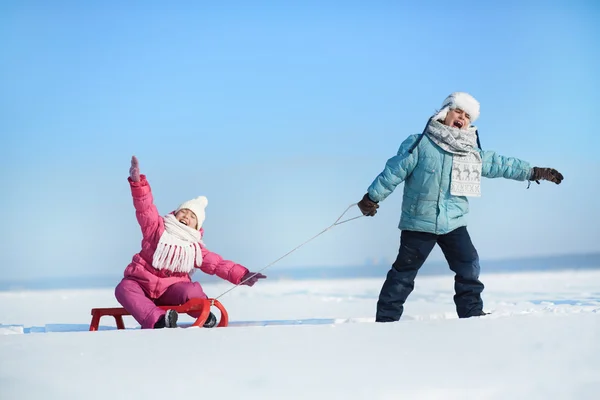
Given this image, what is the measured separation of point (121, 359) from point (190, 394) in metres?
0.45

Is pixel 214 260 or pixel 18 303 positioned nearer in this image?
pixel 214 260

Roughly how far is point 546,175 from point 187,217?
2355 mm

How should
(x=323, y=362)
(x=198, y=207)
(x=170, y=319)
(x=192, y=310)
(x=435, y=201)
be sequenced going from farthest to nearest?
(x=198, y=207) → (x=192, y=310) → (x=435, y=201) → (x=170, y=319) → (x=323, y=362)

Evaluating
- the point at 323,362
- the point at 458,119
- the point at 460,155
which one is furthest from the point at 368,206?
the point at 323,362

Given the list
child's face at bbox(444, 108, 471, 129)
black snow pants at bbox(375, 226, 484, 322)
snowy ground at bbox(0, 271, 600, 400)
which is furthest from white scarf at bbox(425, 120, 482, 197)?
snowy ground at bbox(0, 271, 600, 400)

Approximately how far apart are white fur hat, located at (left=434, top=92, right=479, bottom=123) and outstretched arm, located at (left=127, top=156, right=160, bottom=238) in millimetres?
1873

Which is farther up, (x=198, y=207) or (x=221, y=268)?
(x=198, y=207)

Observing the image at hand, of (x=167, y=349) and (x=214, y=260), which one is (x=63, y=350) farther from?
(x=214, y=260)

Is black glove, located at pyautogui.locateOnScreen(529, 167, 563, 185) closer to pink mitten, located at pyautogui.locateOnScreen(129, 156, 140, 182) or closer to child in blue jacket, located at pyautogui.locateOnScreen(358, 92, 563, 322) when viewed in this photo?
child in blue jacket, located at pyautogui.locateOnScreen(358, 92, 563, 322)

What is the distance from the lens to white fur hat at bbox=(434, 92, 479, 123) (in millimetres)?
4215

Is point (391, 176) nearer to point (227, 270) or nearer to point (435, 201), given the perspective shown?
point (435, 201)

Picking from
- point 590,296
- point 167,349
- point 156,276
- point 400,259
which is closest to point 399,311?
point 400,259

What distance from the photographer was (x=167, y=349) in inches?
96.0

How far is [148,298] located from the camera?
4203 millimetres
